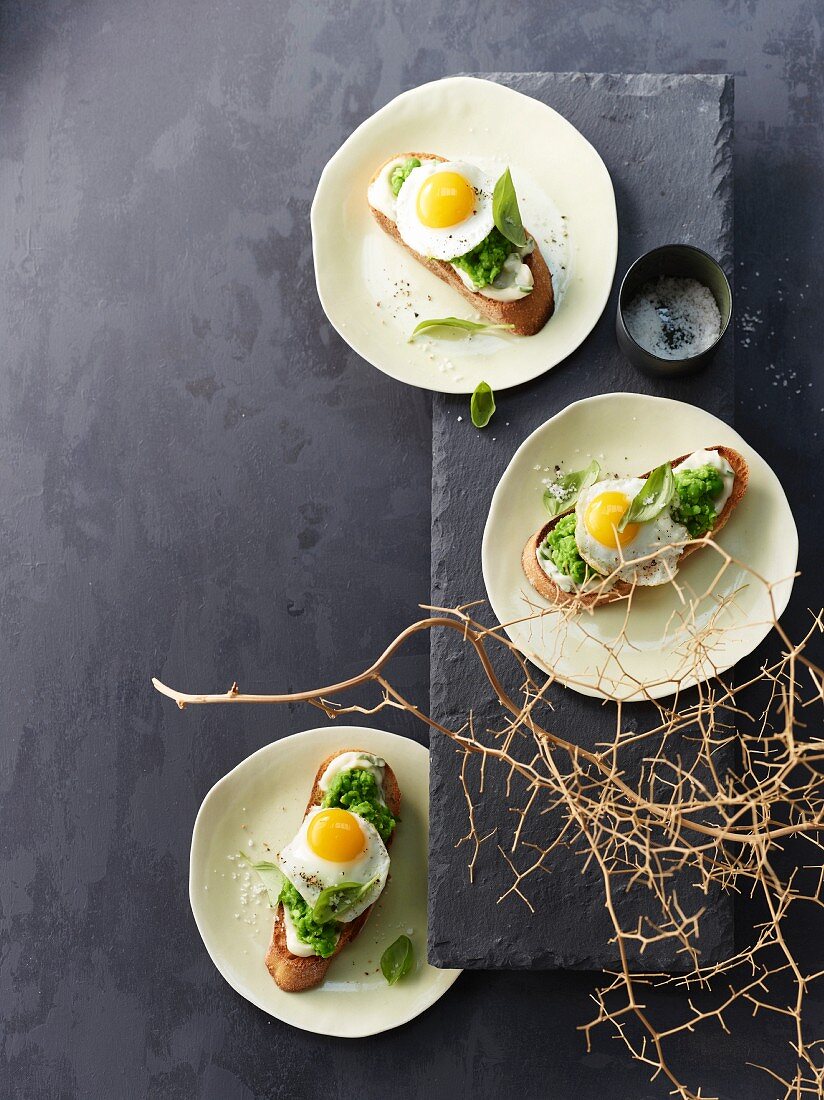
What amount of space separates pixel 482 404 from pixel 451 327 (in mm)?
246

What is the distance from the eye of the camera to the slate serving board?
2.54 m

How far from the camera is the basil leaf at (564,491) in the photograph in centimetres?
255

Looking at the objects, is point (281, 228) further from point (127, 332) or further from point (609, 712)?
point (609, 712)

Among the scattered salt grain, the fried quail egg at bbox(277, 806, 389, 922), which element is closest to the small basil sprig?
the fried quail egg at bbox(277, 806, 389, 922)

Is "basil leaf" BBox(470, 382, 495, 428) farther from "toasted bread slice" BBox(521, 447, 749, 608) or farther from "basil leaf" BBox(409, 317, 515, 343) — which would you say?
"toasted bread slice" BBox(521, 447, 749, 608)

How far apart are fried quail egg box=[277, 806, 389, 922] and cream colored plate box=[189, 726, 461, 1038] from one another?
0.62ft

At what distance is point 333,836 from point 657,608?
1.03 m

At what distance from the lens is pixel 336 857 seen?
251 cm

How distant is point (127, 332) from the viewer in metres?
2.99

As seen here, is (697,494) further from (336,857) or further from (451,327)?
(336,857)

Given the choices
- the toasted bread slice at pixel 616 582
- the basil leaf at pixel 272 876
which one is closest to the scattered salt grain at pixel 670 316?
the toasted bread slice at pixel 616 582

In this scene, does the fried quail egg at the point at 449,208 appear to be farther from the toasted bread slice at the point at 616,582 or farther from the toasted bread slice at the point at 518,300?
the toasted bread slice at the point at 616,582

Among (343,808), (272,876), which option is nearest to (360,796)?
(343,808)

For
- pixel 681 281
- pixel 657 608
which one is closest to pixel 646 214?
pixel 681 281
